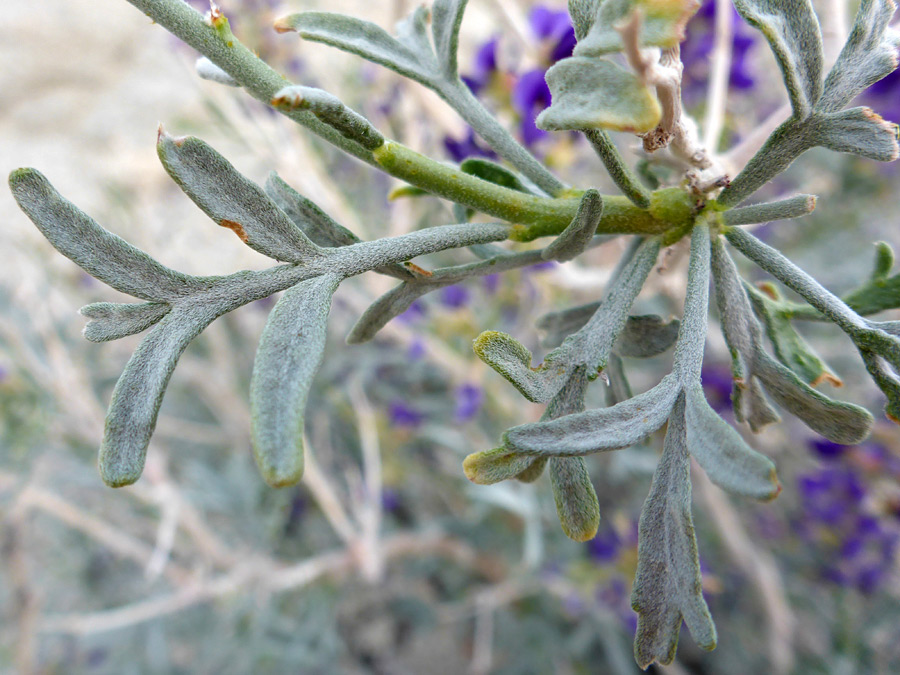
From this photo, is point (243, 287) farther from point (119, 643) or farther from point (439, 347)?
point (119, 643)

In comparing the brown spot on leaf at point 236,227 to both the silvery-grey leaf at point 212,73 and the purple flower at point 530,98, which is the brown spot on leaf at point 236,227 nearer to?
the silvery-grey leaf at point 212,73

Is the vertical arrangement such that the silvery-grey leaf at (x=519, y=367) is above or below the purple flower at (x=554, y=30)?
above

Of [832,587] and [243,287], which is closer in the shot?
[243,287]

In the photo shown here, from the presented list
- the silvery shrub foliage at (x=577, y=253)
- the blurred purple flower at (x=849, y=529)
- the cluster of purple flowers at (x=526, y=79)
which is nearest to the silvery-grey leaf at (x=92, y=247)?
the silvery shrub foliage at (x=577, y=253)

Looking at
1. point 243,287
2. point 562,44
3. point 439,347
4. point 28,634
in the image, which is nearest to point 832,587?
point 439,347

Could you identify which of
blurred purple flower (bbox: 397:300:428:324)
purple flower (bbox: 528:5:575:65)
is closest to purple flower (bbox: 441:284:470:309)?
blurred purple flower (bbox: 397:300:428:324)
